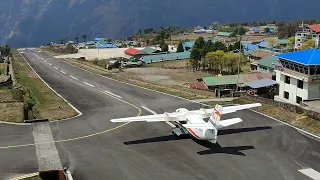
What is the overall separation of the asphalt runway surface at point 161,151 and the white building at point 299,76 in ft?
63.4

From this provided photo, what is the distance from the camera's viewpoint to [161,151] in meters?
38.0

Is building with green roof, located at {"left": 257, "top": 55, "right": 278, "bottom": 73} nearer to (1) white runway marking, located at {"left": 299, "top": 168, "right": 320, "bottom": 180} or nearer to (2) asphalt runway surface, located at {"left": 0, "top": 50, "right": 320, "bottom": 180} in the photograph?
(2) asphalt runway surface, located at {"left": 0, "top": 50, "right": 320, "bottom": 180}

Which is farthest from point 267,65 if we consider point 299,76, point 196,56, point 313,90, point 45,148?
point 45,148

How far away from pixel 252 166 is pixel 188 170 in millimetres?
6282

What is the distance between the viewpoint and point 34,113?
175 ft

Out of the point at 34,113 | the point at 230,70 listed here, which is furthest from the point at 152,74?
the point at 34,113

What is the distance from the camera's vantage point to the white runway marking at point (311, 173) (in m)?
31.9

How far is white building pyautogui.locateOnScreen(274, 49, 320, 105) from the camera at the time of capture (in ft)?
214

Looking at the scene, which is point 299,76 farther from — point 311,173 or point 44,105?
point 44,105

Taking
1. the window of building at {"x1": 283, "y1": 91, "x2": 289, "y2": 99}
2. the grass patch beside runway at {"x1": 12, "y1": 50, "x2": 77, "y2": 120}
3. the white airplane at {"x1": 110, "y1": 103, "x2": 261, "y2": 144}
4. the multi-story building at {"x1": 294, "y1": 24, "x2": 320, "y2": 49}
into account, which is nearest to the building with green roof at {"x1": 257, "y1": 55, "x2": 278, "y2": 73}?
the window of building at {"x1": 283, "y1": 91, "x2": 289, "y2": 99}

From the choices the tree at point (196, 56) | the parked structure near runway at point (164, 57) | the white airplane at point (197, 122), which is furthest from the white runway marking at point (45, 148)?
the parked structure near runway at point (164, 57)

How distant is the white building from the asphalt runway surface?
63.4 ft

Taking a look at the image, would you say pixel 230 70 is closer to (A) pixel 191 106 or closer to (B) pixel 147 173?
(A) pixel 191 106

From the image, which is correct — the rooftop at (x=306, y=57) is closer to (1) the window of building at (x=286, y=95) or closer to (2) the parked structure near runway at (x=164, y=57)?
(1) the window of building at (x=286, y=95)
